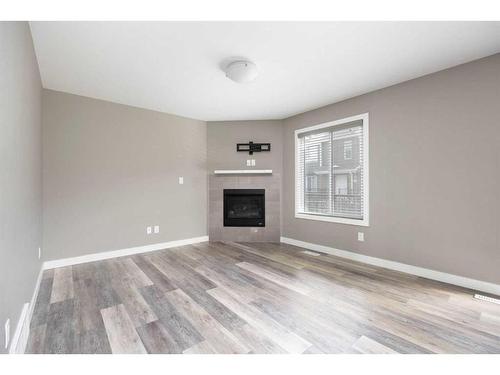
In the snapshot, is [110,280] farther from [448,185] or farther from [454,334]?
[448,185]

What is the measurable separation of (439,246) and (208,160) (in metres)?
3.83

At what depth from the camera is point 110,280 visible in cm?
259

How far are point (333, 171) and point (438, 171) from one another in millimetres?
1378

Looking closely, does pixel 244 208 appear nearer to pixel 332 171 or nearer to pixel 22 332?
pixel 332 171

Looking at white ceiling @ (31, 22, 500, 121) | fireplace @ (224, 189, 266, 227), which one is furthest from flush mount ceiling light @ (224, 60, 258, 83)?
fireplace @ (224, 189, 266, 227)

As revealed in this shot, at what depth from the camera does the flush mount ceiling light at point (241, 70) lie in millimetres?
2318

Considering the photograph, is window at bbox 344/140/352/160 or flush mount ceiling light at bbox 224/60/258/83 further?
window at bbox 344/140/352/160

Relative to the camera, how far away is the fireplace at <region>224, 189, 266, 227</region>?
4.38 meters

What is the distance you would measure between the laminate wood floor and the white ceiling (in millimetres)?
2420

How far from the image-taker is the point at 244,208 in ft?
14.6

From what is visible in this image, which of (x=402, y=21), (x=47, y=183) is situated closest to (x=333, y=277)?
(x=402, y=21)

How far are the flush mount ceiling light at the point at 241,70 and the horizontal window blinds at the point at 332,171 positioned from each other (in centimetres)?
182

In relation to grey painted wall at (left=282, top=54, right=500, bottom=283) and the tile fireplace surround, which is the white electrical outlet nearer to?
the tile fireplace surround

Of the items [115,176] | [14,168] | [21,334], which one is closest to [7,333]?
[21,334]
